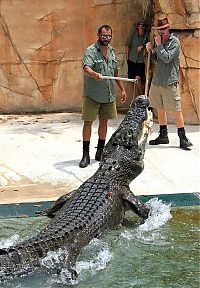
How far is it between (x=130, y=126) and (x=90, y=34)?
4.35m

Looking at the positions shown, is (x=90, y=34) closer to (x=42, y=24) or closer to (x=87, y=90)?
(x=42, y=24)

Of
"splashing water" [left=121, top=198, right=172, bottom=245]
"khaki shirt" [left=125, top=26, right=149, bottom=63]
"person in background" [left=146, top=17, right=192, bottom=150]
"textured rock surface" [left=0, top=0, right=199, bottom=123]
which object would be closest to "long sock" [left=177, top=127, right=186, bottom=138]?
"person in background" [left=146, top=17, right=192, bottom=150]

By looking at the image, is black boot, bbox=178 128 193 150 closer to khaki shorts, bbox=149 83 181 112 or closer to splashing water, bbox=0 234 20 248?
khaki shorts, bbox=149 83 181 112

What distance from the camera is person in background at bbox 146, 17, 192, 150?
720cm

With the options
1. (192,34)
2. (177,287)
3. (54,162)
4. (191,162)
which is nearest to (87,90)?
(54,162)

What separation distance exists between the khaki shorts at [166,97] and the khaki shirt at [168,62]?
7 cm

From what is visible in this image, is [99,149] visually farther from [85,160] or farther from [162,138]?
[162,138]

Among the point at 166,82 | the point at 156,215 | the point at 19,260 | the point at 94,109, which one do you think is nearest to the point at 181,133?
the point at 166,82

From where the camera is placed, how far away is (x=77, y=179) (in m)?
6.18

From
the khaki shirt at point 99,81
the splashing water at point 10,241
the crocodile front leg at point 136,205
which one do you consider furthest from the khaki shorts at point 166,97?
the splashing water at point 10,241

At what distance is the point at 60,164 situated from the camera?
6668 millimetres

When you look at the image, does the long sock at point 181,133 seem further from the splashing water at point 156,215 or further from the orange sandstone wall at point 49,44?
the orange sandstone wall at point 49,44

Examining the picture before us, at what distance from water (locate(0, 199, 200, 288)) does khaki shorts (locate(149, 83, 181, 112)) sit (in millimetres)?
2158

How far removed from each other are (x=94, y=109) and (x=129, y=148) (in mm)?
1272
